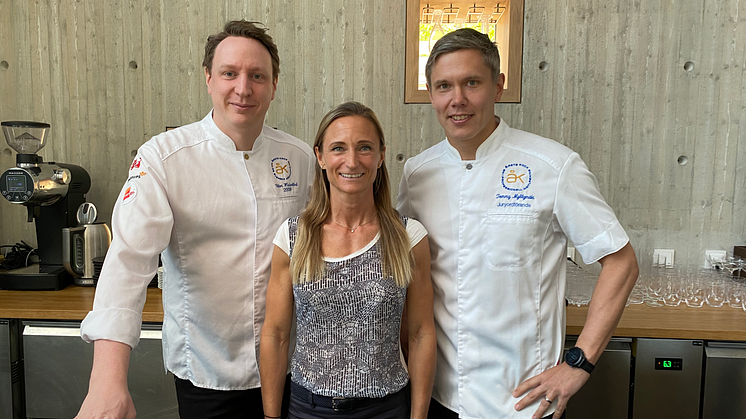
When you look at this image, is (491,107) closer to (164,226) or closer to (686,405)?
(164,226)

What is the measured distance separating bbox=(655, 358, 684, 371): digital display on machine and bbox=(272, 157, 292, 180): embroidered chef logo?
152 cm

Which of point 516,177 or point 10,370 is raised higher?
point 516,177

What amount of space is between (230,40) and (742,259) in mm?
2517

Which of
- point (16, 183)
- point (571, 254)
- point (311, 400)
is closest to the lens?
point (311, 400)

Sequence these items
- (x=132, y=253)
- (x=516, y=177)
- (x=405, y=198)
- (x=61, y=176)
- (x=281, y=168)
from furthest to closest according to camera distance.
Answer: (x=61, y=176), (x=405, y=198), (x=281, y=168), (x=516, y=177), (x=132, y=253)

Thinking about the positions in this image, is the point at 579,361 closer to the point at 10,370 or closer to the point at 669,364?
the point at 669,364

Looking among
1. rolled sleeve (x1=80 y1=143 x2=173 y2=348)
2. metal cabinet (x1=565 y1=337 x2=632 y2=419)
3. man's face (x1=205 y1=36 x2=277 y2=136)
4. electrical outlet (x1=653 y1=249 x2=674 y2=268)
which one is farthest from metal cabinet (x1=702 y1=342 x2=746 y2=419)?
rolled sleeve (x1=80 y1=143 x2=173 y2=348)

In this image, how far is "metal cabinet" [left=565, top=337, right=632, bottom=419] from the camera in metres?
1.97

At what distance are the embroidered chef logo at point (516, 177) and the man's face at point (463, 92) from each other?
14 cm

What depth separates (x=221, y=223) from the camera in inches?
58.9

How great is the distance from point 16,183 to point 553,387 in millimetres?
2329

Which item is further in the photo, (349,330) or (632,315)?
(632,315)

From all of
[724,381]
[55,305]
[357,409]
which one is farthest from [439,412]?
[55,305]

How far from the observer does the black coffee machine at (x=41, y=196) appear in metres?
2.34
